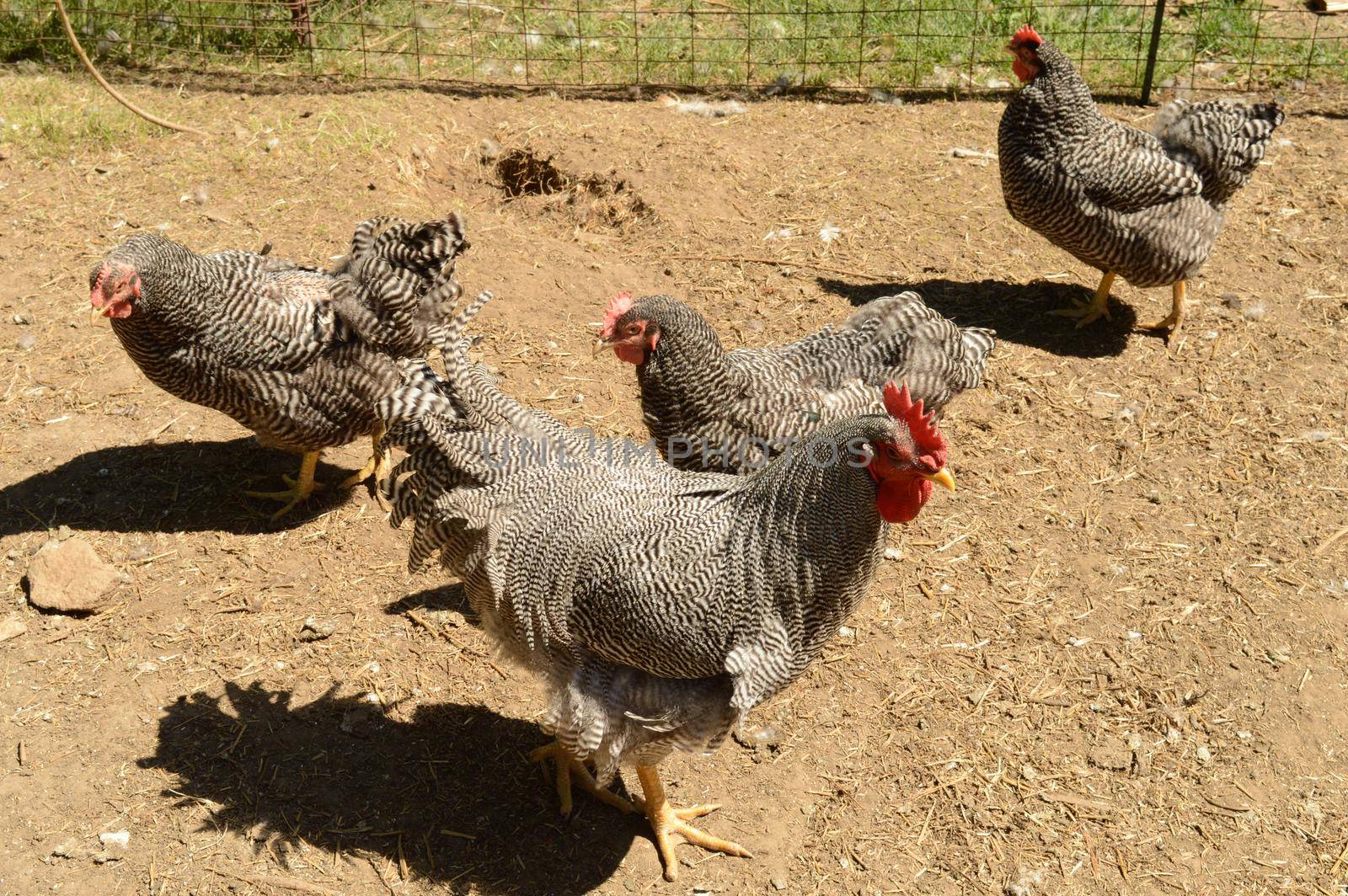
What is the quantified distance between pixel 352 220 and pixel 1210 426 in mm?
6269

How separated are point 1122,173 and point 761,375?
3657mm

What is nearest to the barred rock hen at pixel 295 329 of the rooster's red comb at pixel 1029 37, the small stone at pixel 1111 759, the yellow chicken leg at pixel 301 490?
the yellow chicken leg at pixel 301 490

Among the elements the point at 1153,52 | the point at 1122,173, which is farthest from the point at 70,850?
the point at 1153,52

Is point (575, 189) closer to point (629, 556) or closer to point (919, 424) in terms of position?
point (629, 556)

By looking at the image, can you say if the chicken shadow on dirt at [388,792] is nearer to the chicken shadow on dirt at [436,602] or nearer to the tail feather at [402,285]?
the chicken shadow on dirt at [436,602]

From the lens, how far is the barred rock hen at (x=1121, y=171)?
7699 mm

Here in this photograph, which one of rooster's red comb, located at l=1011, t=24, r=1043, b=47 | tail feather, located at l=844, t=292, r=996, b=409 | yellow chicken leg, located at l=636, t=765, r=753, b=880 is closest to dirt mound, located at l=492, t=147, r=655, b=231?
rooster's red comb, located at l=1011, t=24, r=1043, b=47

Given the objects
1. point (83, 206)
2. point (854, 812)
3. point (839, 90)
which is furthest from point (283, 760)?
point (839, 90)

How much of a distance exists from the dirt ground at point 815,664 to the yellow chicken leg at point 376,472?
0.35 ft

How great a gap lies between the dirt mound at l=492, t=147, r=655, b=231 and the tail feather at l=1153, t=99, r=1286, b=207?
3.96 meters

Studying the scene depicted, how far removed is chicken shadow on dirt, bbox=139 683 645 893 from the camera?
4.81 meters

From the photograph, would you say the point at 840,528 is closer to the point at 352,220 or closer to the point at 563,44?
the point at 352,220

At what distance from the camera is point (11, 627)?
18.5 ft

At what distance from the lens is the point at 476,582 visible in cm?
479
